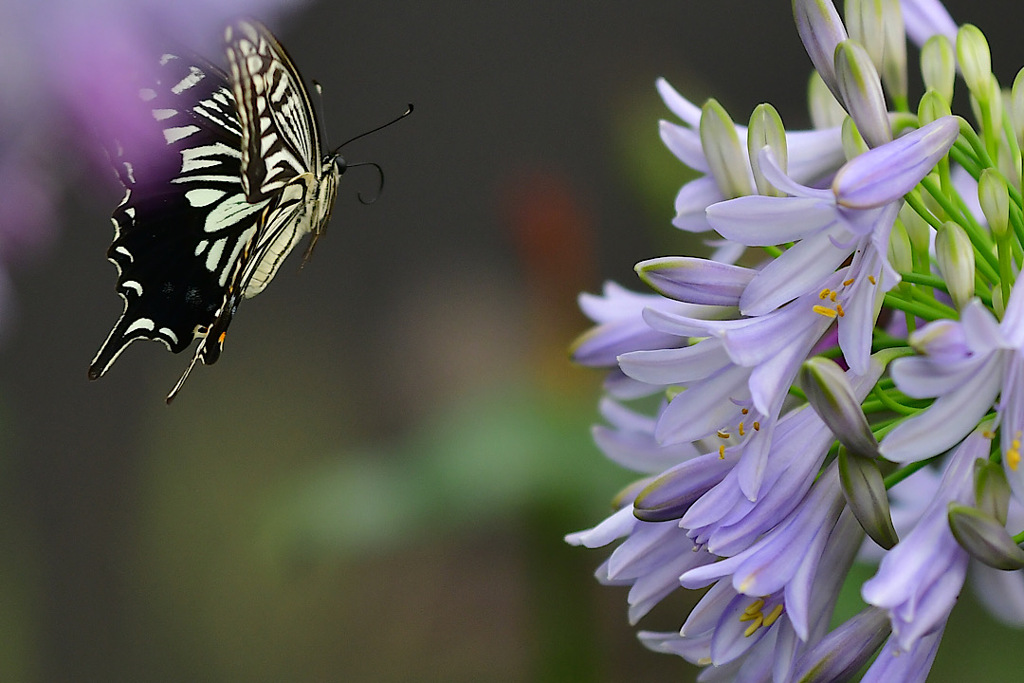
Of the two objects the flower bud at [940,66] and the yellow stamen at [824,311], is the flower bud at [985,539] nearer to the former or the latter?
the yellow stamen at [824,311]

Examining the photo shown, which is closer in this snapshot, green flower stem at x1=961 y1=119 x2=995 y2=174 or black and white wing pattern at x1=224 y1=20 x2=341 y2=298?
green flower stem at x1=961 y1=119 x2=995 y2=174

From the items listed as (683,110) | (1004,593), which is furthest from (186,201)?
(1004,593)

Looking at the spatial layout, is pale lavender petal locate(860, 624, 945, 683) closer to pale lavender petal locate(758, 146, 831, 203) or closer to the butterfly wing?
pale lavender petal locate(758, 146, 831, 203)

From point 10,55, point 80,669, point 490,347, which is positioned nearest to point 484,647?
point 490,347

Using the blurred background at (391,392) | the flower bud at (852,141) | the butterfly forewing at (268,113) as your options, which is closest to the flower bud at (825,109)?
the flower bud at (852,141)

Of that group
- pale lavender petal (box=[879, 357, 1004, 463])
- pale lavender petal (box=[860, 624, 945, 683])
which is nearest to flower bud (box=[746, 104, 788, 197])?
pale lavender petal (box=[879, 357, 1004, 463])

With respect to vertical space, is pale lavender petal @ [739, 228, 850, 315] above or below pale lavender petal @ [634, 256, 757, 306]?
below

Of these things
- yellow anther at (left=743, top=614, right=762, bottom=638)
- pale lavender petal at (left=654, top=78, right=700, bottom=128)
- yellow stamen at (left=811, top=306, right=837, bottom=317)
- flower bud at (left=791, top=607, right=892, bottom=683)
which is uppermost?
pale lavender petal at (left=654, top=78, right=700, bottom=128)

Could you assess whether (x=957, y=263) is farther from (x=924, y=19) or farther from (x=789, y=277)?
(x=924, y=19)
